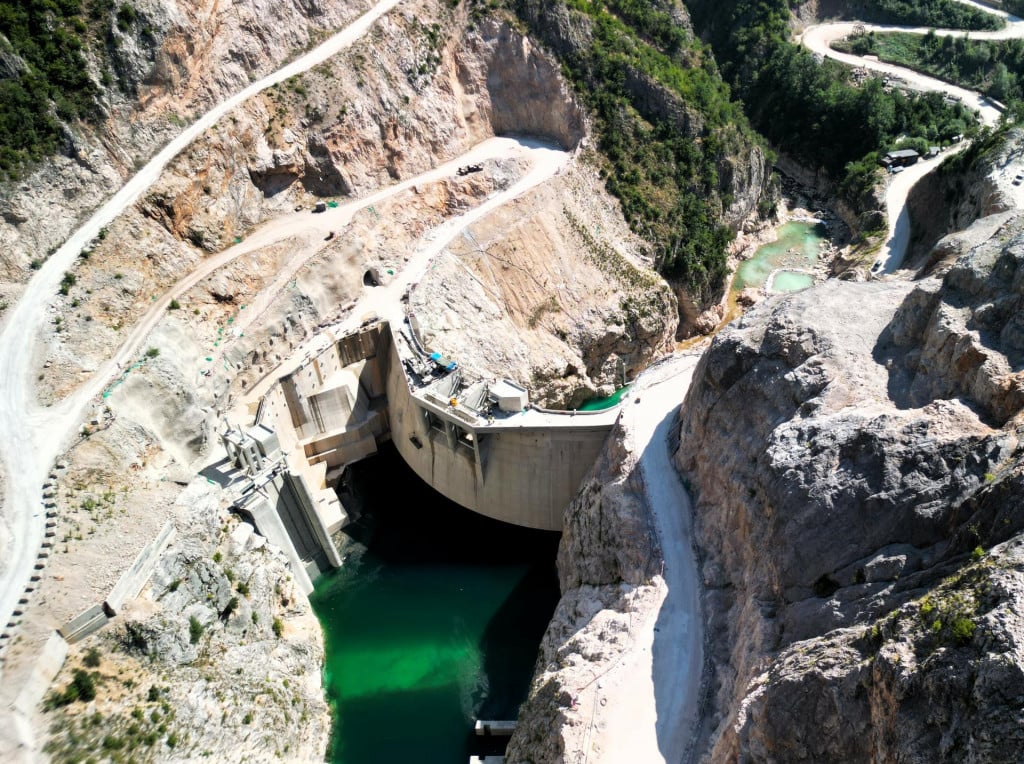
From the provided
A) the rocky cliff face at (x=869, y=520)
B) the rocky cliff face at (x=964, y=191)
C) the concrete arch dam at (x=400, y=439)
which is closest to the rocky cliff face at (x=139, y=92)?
the concrete arch dam at (x=400, y=439)

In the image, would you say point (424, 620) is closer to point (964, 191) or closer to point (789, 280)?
point (789, 280)

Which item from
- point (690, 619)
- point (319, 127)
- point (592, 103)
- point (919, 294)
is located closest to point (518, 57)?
point (592, 103)

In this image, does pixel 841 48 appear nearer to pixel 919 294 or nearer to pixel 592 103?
pixel 592 103

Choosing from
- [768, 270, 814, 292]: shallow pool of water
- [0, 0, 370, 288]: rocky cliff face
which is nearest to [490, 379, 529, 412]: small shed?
[0, 0, 370, 288]: rocky cliff face

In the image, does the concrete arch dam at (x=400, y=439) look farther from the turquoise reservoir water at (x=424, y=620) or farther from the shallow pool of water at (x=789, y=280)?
the shallow pool of water at (x=789, y=280)

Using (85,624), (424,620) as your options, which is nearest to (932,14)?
(424,620)

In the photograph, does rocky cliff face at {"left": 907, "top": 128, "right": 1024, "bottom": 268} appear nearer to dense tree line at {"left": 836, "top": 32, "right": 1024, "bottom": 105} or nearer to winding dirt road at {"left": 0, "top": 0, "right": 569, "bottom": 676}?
dense tree line at {"left": 836, "top": 32, "right": 1024, "bottom": 105}
